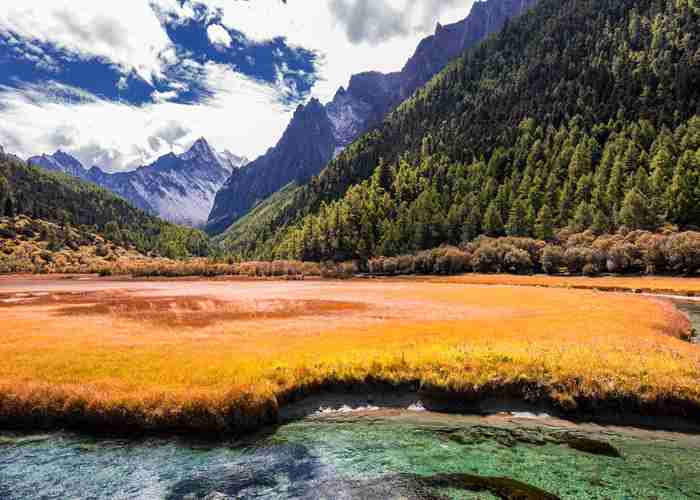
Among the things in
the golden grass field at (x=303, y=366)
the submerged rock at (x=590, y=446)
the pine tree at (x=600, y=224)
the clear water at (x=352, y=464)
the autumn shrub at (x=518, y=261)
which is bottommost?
the submerged rock at (x=590, y=446)

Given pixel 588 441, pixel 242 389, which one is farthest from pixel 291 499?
pixel 588 441

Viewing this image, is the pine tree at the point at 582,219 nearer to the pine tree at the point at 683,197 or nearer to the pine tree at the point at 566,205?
the pine tree at the point at 566,205

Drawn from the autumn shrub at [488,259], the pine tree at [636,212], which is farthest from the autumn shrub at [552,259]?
the pine tree at [636,212]

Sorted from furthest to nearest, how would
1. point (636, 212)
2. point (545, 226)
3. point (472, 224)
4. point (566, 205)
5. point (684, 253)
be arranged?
point (472, 224), point (566, 205), point (545, 226), point (636, 212), point (684, 253)

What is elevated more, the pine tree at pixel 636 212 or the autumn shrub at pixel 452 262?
the pine tree at pixel 636 212

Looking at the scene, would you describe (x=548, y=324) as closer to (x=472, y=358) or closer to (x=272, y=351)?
(x=472, y=358)

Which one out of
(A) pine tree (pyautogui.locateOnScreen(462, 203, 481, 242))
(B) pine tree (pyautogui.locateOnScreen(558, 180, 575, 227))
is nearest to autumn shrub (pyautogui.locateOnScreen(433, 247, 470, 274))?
(A) pine tree (pyautogui.locateOnScreen(462, 203, 481, 242))

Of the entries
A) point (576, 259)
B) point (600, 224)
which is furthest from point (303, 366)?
point (600, 224)

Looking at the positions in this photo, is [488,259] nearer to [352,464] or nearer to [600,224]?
[600,224]

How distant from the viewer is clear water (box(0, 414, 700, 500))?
631 inches

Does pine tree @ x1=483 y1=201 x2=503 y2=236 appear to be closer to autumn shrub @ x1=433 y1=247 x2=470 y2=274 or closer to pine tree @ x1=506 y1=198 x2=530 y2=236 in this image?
pine tree @ x1=506 y1=198 x2=530 y2=236

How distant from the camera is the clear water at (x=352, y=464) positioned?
16.0 metres

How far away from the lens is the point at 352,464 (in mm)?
18344

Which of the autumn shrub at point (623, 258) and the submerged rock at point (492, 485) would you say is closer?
the submerged rock at point (492, 485)
